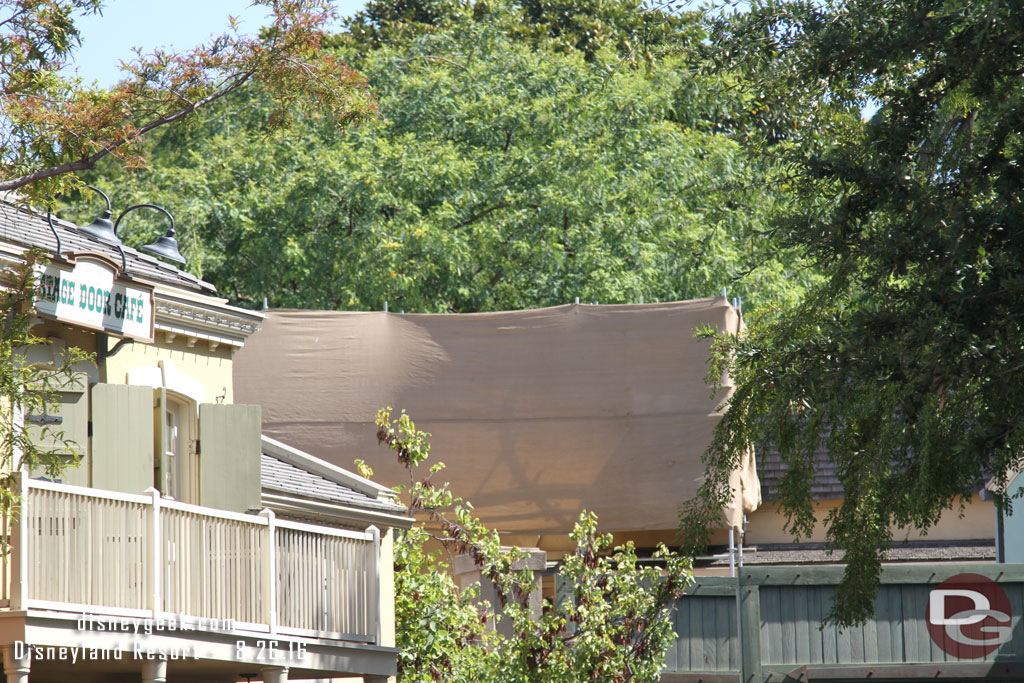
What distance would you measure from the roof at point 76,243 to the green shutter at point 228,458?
1.45 m

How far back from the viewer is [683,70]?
2819 centimetres

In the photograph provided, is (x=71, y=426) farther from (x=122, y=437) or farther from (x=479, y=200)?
(x=479, y=200)

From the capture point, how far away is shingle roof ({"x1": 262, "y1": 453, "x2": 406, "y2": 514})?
1335cm

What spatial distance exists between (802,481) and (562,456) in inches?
339

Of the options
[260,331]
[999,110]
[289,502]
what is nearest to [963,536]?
[260,331]

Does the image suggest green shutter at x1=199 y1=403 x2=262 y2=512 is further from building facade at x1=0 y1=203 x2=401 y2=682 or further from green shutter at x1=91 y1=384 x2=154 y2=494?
green shutter at x1=91 y1=384 x2=154 y2=494

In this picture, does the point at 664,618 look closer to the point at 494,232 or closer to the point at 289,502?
the point at 289,502

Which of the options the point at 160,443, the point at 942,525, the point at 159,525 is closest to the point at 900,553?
the point at 942,525

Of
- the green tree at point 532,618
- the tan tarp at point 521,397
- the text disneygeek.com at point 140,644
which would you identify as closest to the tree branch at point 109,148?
the text disneygeek.com at point 140,644

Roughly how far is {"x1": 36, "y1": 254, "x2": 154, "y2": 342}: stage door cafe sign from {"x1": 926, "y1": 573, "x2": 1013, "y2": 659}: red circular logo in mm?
8538

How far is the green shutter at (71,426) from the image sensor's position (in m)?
10.9

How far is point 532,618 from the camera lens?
Result: 13664mm

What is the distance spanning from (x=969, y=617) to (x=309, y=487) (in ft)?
22.9

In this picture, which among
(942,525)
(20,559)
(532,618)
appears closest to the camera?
(20,559)
